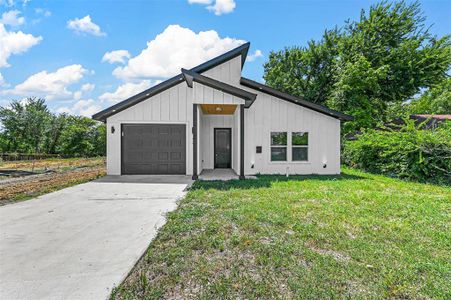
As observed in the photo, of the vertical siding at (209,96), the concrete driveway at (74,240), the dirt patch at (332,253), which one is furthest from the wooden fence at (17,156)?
the dirt patch at (332,253)

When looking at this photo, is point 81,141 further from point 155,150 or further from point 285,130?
point 285,130

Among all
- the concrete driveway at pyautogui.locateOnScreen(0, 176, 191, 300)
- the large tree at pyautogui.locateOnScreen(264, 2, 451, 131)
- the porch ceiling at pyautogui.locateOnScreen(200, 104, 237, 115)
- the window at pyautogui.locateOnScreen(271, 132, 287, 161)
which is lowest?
the concrete driveway at pyautogui.locateOnScreen(0, 176, 191, 300)

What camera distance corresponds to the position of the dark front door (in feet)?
39.7

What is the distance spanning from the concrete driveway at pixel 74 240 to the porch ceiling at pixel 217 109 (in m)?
4.52

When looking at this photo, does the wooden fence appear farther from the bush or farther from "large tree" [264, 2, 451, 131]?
"large tree" [264, 2, 451, 131]

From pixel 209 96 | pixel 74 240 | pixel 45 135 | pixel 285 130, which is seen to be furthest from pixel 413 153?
pixel 45 135

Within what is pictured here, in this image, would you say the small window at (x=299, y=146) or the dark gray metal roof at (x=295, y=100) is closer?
the dark gray metal roof at (x=295, y=100)

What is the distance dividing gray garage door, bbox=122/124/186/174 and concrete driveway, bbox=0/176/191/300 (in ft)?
12.4

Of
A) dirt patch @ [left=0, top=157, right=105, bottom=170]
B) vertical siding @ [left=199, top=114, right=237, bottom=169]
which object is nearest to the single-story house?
vertical siding @ [left=199, top=114, right=237, bottom=169]

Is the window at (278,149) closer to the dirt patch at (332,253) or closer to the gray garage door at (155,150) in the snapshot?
the gray garage door at (155,150)

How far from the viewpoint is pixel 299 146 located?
35.0ft

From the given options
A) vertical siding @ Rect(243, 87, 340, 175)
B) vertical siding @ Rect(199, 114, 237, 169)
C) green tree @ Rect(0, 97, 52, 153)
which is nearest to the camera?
vertical siding @ Rect(243, 87, 340, 175)

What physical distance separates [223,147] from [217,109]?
2426mm

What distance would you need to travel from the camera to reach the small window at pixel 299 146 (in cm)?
1066
